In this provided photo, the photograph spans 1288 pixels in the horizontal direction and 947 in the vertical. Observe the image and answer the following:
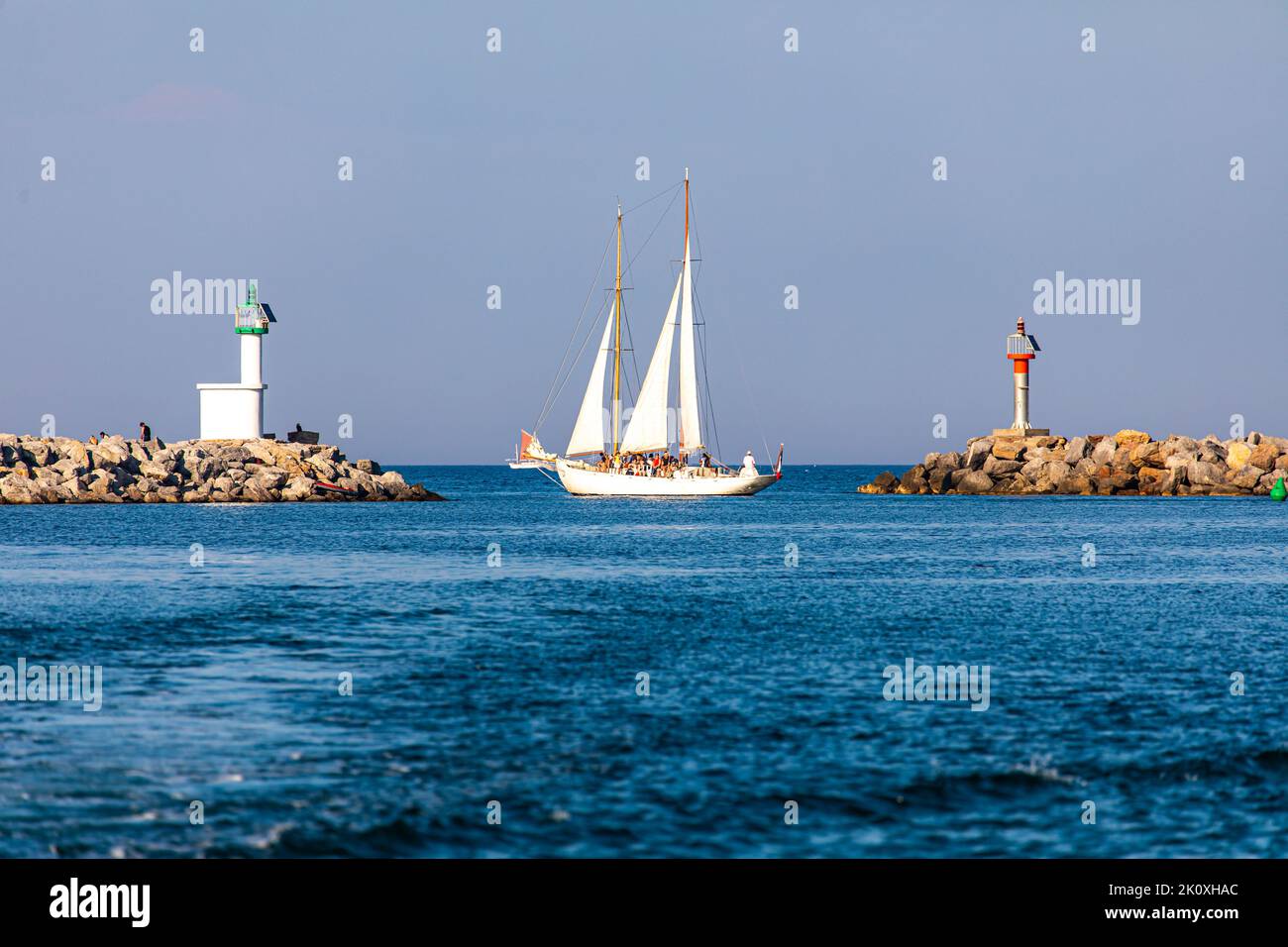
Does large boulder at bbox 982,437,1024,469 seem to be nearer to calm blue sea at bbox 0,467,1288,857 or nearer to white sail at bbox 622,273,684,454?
white sail at bbox 622,273,684,454

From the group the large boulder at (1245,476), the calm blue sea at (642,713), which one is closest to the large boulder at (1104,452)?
the large boulder at (1245,476)

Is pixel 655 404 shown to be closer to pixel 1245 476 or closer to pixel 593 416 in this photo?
pixel 593 416

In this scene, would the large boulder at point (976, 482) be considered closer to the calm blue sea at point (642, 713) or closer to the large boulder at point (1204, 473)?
the large boulder at point (1204, 473)

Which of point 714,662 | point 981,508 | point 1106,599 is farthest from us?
point 981,508

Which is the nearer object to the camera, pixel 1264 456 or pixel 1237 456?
pixel 1264 456

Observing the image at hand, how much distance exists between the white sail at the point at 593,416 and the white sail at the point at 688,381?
6851 mm

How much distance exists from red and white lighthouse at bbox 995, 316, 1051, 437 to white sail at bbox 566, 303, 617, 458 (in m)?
38.6

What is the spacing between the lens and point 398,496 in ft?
343

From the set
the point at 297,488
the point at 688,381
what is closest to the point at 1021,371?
the point at 688,381

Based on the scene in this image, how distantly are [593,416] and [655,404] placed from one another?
6.24 m

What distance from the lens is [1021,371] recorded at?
114062 mm
